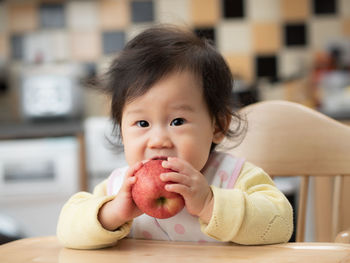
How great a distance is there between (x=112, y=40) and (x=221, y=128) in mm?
2064

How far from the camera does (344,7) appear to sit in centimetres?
297

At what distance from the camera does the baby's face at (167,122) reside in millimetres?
864

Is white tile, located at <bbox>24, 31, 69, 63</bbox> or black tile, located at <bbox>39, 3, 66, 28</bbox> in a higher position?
black tile, located at <bbox>39, 3, 66, 28</bbox>

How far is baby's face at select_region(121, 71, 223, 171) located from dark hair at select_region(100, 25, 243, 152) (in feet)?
0.06

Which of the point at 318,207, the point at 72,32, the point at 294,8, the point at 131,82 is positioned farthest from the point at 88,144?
the point at 131,82

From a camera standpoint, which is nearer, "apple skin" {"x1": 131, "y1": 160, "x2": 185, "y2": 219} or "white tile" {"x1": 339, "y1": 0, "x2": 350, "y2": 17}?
"apple skin" {"x1": 131, "y1": 160, "x2": 185, "y2": 219}

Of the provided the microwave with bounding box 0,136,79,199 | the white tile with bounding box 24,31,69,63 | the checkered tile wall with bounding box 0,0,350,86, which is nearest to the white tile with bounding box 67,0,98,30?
the checkered tile wall with bounding box 0,0,350,86

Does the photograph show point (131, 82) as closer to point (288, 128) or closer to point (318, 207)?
point (288, 128)

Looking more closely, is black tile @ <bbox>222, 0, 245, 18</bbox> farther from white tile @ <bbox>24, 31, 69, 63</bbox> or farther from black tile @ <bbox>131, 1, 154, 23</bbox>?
white tile @ <bbox>24, 31, 69, 63</bbox>

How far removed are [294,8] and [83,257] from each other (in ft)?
8.05

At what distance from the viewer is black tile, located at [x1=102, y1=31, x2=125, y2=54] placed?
9.75 feet

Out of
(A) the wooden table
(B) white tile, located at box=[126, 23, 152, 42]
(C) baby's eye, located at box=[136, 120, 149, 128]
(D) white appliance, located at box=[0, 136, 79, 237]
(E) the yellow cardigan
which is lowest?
(D) white appliance, located at box=[0, 136, 79, 237]

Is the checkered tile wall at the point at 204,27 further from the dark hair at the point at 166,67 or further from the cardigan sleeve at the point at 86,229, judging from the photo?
the cardigan sleeve at the point at 86,229

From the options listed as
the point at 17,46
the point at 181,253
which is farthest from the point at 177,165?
the point at 17,46
